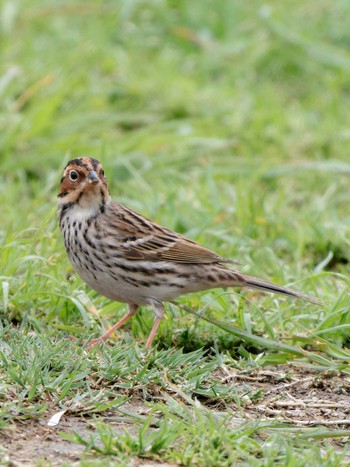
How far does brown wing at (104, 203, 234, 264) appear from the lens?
19.7 feet

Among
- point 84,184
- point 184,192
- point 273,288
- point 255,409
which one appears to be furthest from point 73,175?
point 184,192

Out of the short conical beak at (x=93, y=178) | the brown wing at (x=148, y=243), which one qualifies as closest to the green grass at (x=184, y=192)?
the brown wing at (x=148, y=243)

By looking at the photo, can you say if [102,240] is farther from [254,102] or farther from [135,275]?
[254,102]

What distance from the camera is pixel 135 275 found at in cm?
592

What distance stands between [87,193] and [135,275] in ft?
1.90

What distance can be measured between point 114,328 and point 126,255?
1.34 feet

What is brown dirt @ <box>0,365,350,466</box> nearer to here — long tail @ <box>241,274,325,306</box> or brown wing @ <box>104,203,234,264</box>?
long tail @ <box>241,274,325,306</box>

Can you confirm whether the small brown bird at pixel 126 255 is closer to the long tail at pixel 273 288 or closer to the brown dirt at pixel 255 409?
the long tail at pixel 273 288

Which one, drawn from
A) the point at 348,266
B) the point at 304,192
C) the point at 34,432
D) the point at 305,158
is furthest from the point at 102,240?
the point at 305,158

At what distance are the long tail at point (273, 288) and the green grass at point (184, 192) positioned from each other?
12cm

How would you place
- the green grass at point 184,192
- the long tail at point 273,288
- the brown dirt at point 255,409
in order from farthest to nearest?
the long tail at point 273,288
the green grass at point 184,192
the brown dirt at point 255,409

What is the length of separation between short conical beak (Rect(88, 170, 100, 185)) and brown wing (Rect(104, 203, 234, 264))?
25cm

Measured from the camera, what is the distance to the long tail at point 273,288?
593 centimetres

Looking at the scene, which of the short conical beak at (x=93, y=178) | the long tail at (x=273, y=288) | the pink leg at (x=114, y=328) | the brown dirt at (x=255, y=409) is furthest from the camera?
the short conical beak at (x=93, y=178)
